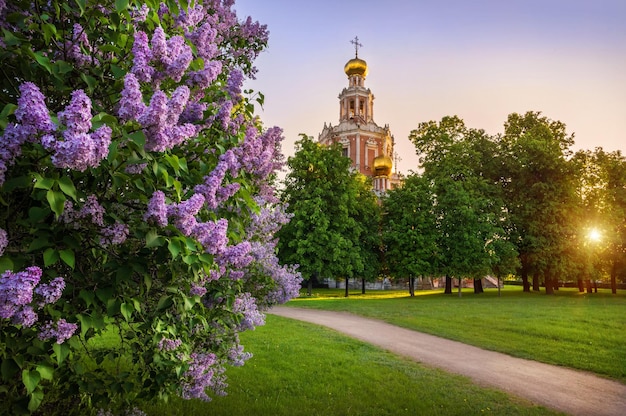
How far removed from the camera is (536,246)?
35969 mm

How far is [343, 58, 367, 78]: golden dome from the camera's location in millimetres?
69188

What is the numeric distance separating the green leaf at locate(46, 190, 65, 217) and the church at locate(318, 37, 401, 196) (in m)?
62.6

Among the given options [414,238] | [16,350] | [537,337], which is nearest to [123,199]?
[16,350]

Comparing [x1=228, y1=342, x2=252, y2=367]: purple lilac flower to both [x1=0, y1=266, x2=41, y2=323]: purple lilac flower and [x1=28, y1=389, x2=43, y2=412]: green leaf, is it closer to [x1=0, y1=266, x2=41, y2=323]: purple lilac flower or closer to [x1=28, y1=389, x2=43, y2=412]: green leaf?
[x1=28, y1=389, x2=43, y2=412]: green leaf

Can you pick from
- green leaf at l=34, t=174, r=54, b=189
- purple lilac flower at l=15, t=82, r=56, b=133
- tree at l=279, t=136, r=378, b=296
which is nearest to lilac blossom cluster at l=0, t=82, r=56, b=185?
purple lilac flower at l=15, t=82, r=56, b=133

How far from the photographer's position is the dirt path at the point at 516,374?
320 inches

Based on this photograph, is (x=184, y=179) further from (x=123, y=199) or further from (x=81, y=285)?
(x=81, y=285)

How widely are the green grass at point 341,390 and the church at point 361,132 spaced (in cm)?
5464

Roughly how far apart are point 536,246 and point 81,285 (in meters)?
38.3

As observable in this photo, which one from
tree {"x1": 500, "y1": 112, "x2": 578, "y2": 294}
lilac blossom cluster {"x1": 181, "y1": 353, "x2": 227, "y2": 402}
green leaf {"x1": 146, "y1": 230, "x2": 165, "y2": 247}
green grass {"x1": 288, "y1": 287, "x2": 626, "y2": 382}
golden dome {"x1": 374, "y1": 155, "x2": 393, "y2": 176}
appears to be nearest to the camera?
green leaf {"x1": 146, "y1": 230, "x2": 165, "y2": 247}

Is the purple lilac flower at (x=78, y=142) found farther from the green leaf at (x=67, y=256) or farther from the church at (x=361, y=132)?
the church at (x=361, y=132)

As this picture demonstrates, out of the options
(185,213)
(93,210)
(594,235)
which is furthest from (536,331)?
(594,235)

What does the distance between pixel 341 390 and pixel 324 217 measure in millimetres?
26595

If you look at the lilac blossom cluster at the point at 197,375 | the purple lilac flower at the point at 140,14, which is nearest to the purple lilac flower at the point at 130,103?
the purple lilac flower at the point at 140,14
